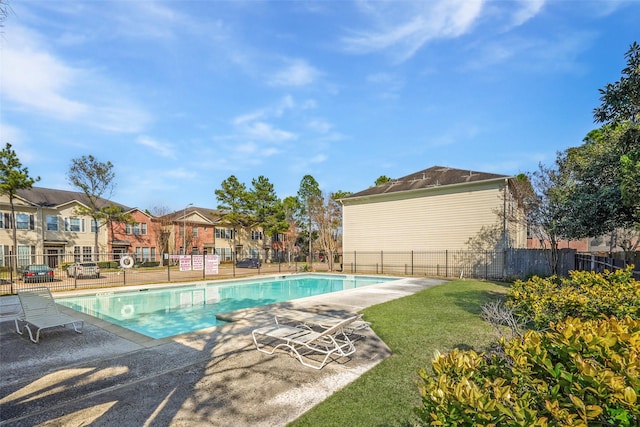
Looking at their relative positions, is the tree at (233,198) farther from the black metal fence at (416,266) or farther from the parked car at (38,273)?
the parked car at (38,273)

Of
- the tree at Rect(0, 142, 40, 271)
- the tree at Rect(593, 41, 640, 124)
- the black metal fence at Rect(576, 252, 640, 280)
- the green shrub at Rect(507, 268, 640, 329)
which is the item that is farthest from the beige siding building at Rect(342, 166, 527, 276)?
the tree at Rect(0, 142, 40, 271)

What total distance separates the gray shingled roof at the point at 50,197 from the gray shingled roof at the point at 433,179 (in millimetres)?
29797

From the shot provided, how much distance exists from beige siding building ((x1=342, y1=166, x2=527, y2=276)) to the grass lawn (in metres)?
9.74

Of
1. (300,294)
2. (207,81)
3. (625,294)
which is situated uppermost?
(207,81)

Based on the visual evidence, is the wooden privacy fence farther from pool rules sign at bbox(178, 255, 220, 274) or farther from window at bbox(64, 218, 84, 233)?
window at bbox(64, 218, 84, 233)

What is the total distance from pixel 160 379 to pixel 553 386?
475 centimetres

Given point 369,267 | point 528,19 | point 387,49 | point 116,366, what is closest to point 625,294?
point 116,366

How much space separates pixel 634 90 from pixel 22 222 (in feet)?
132


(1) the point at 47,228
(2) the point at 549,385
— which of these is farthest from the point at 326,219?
(2) the point at 549,385

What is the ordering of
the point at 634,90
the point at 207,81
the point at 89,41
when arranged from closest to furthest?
the point at 634,90 → the point at 89,41 → the point at 207,81

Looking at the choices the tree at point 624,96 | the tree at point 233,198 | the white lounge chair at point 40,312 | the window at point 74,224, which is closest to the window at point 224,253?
the tree at point 233,198

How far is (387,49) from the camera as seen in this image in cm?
1316

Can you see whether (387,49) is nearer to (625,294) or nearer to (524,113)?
(524,113)

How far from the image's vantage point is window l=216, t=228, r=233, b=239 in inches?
1728
